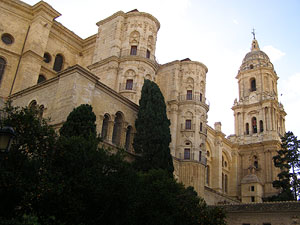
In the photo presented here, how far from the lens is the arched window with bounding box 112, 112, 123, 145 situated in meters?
22.6

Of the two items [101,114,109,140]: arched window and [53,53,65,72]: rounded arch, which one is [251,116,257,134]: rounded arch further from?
[101,114,109,140]: arched window

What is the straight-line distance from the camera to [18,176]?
34.7ft

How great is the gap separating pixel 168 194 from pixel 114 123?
8338 millimetres

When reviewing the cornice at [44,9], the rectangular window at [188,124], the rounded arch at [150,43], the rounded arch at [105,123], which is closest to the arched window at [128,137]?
the rounded arch at [105,123]

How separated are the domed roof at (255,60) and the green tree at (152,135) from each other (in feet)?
106

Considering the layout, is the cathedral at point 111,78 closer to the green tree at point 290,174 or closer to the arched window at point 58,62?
the arched window at point 58,62

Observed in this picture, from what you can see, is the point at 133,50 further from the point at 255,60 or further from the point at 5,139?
the point at 255,60

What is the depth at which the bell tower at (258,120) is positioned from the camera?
42.9m

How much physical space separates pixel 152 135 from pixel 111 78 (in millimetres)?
8928

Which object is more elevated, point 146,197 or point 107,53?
point 107,53

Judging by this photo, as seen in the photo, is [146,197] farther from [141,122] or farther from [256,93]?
[256,93]

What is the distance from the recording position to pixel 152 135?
22156 millimetres

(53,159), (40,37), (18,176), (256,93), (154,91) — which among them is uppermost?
(256,93)

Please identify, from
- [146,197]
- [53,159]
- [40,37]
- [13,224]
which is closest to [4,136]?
[13,224]
